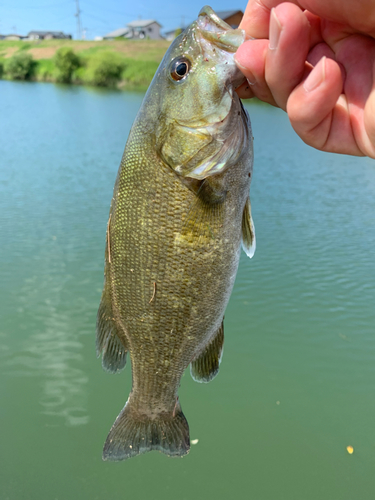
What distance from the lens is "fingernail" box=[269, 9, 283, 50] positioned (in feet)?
4.63

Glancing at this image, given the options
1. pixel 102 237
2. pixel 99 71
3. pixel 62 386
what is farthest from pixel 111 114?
pixel 99 71

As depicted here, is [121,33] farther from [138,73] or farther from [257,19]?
[257,19]

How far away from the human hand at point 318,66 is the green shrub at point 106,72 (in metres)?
50.9

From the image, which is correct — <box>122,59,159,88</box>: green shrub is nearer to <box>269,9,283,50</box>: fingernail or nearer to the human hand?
the human hand

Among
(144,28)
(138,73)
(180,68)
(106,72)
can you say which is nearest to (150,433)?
(180,68)

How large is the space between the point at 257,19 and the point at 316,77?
550mm

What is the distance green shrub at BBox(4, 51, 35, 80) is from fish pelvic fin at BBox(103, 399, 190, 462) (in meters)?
58.0

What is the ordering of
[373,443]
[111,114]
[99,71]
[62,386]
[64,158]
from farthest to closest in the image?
[99,71]
[111,114]
[64,158]
[62,386]
[373,443]

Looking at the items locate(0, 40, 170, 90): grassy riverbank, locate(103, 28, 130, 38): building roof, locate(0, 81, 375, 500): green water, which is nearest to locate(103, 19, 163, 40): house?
locate(103, 28, 130, 38): building roof

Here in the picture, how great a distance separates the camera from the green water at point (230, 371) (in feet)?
13.3

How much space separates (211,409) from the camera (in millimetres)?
4723

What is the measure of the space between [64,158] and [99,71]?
40.4 m

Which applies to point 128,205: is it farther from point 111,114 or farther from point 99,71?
point 99,71

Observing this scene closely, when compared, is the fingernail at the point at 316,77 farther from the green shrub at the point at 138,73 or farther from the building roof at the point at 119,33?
the building roof at the point at 119,33
